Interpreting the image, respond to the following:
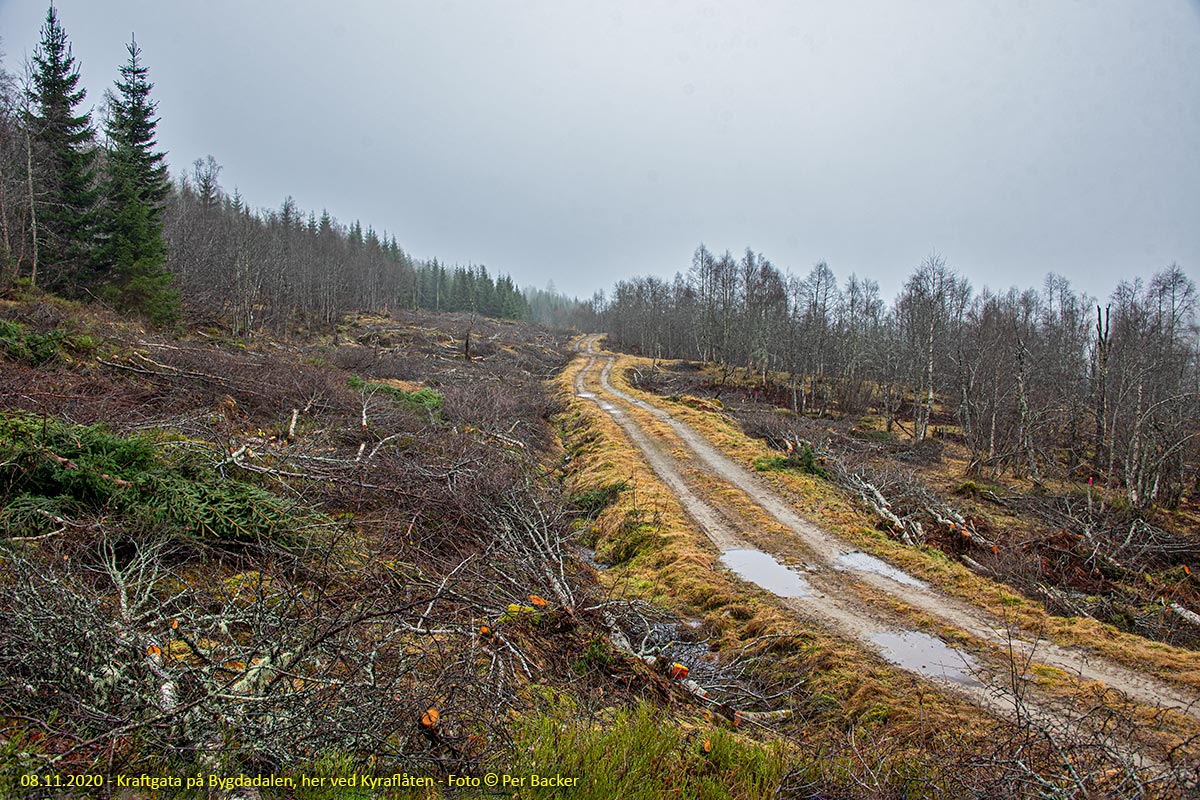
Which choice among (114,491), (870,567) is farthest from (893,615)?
(114,491)

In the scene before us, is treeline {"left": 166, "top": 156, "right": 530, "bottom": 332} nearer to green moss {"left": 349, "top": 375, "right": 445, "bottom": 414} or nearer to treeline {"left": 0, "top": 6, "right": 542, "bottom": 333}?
treeline {"left": 0, "top": 6, "right": 542, "bottom": 333}

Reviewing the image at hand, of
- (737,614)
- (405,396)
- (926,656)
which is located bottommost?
(737,614)

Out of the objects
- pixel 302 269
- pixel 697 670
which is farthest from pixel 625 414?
pixel 302 269

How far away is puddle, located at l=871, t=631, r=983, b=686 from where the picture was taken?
5.82 meters

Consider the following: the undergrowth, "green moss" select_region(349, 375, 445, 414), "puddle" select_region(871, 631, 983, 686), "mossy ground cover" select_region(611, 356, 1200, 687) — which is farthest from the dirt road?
"green moss" select_region(349, 375, 445, 414)

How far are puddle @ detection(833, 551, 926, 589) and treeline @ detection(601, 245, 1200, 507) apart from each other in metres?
12.3

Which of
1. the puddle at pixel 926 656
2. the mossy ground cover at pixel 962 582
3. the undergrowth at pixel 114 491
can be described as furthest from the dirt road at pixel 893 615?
the undergrowth at pixel 114 491

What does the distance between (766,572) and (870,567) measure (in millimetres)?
1838

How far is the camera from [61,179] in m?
23.2

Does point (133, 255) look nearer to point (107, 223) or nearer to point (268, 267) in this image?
point (107, 223)

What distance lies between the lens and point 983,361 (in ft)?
85.7

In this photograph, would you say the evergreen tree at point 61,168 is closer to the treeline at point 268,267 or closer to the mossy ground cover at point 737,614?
the treeline at point 268,267

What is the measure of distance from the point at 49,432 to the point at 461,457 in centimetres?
654

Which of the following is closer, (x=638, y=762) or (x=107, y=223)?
(x=638, y=762)
